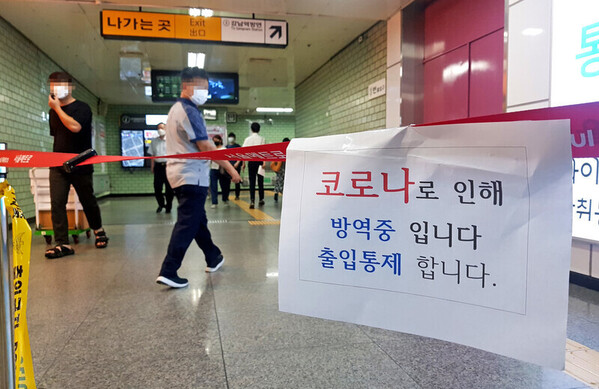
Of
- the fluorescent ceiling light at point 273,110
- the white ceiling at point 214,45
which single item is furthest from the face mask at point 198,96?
the fluorescent ceiling light at point 273,110

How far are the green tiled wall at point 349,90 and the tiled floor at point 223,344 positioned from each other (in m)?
4.15

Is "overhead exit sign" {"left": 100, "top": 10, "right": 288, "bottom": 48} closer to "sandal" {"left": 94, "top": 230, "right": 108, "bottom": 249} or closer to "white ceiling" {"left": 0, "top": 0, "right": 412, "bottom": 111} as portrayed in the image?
"white ceiling" {"left": 0, "top": 0, "right": 412, "bottom": 111}

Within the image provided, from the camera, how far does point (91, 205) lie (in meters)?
4.14

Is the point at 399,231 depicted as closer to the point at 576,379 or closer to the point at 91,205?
the point at 576,379

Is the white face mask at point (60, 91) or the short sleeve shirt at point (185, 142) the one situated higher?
the white face mask at point (60, 91)

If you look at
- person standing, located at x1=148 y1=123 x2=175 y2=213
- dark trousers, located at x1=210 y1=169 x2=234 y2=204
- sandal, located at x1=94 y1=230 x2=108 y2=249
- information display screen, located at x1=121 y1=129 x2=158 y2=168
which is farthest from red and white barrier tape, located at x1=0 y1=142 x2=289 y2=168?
information display screen, located at x1=121 y1=129 x2=158 y2=168

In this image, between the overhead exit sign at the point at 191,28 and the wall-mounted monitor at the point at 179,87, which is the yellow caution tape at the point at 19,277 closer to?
the overhead exit sign at the point at 191,28

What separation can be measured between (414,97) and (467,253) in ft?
16.9

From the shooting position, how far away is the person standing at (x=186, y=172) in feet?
8.82

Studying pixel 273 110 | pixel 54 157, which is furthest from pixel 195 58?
pixel 54 157

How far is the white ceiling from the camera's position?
5117 millimetres

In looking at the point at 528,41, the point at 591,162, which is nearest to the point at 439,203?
the point at 591,162

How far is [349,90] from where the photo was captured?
7.35 m

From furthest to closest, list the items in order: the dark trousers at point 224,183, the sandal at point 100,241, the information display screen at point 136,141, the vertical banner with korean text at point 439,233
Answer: the information display screen at point 136,141
the dark trousers at point 224,183
the sandal at point 100,241
the vertical banner with korean text at point 439,233
